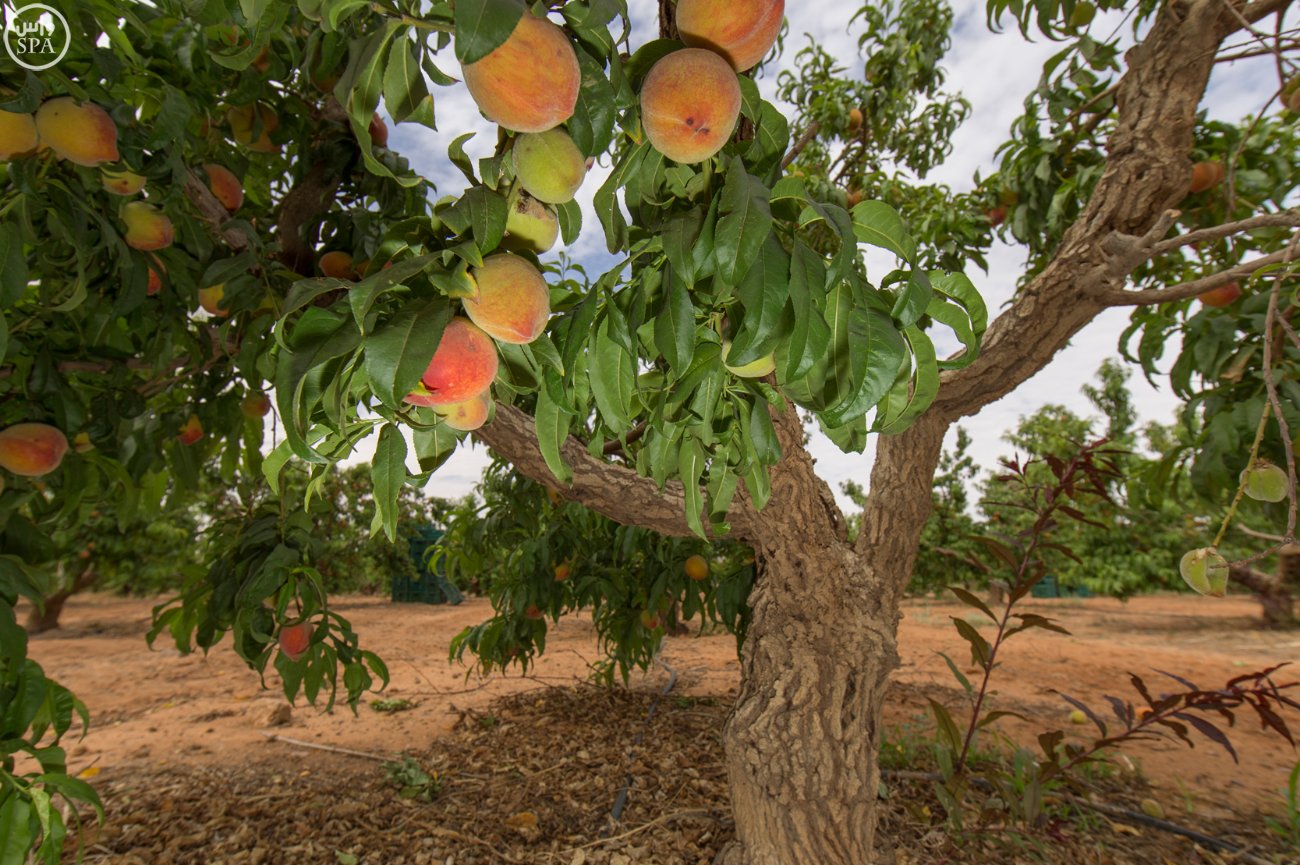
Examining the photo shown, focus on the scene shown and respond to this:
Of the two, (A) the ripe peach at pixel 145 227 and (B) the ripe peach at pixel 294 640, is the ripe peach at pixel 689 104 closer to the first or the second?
(A) the ripe peach at pixel 145 227

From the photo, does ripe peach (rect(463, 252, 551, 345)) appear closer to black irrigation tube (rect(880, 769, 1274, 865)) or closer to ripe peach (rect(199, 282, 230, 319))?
ripe peach (rect(199, 282, 230, 319))

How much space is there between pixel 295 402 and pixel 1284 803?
10.7 feet

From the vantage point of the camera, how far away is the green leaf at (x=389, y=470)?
23.6 inches

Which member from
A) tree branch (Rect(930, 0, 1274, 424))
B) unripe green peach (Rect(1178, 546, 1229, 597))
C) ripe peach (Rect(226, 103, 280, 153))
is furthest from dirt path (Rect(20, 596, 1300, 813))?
ripe peach (Rect(226, 103, 280, 153))

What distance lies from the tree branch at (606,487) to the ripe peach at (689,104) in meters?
1.03

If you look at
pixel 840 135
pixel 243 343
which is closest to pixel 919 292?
pixel 243 343

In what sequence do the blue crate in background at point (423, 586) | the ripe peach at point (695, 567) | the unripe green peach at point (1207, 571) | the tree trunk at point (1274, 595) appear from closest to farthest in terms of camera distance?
the unripe green peach at point (1207, 571)
the ripe peach at point (695, 567)
the tree trunk at point (1274, 595)
the blue crate in background at point (423, 586)

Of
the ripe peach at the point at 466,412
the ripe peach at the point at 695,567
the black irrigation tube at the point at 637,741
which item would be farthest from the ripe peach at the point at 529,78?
the ripe peach at the point at 695,567

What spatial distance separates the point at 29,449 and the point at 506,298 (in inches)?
63.7

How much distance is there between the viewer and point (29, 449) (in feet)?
4.80

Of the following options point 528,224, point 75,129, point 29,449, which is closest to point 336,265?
point 75,129

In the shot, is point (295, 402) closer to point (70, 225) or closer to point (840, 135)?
point (70, 225)

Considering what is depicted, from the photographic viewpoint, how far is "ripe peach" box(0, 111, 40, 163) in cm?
115

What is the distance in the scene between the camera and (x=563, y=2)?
522mm
